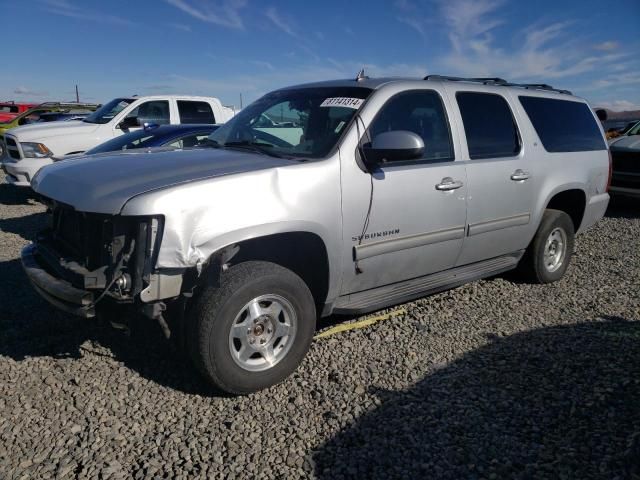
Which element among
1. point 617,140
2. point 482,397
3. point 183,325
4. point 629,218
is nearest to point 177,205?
point 183,325

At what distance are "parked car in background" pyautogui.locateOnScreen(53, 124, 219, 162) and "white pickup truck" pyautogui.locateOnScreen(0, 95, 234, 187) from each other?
1.96 meters

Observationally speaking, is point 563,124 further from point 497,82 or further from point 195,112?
point 195,112

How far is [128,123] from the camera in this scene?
31.9 feet

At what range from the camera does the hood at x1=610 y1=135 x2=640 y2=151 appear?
30.3 feet

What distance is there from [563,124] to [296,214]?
3.42 m

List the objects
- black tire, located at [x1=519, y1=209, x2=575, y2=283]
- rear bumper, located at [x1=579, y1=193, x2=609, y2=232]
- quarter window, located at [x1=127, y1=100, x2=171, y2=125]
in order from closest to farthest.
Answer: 1. black tire, located at [x1=519, y1=209, x2=575, y2=283]
2. rear bumper, located at [x1=579, y1=193, x2=609, y2=232]
3. quarter window, located at [x1=127, y1=100, x2=171, y2=125]

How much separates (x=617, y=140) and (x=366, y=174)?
28.8ft

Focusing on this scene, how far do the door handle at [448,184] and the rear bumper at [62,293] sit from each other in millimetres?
2470

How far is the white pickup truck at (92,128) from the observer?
8.57 m

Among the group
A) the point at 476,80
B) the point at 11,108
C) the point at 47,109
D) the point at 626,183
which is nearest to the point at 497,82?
the point at 476,80

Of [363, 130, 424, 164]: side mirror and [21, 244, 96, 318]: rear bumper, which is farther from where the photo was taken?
[363, 130, 424, 164]: side mirror

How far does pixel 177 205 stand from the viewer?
8.68 feet

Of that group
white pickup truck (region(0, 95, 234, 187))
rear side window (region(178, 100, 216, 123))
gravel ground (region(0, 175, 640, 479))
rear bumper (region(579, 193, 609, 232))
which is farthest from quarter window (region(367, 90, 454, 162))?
rear side window (region(178, 100, 216, 123))

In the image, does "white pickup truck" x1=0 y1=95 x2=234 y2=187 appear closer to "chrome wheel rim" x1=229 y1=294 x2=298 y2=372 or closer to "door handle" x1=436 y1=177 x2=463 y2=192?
"chrome wheel rim" x1=229 y1=294 x2=298 y2=372
